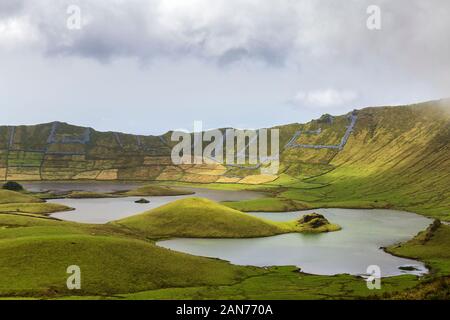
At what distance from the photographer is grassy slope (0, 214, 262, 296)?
78.6 metres

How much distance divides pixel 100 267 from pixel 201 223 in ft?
238

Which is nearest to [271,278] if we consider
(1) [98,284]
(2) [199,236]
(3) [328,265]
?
(3) [328,265]

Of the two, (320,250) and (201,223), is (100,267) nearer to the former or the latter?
(320,250)

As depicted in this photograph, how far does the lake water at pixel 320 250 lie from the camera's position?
4375 inches

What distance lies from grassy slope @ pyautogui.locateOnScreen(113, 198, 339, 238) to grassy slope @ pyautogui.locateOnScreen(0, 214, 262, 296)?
149 ft

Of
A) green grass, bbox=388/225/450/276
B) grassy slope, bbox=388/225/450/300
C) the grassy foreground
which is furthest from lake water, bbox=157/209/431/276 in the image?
the grassy foreground

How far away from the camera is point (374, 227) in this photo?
177 m

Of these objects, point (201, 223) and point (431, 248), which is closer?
point (431, 248)

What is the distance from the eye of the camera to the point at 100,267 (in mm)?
88438

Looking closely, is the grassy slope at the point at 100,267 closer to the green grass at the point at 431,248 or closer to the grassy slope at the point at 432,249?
the grassy slope at the point at 432,249

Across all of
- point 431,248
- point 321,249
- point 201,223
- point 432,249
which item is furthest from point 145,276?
point 431,248
